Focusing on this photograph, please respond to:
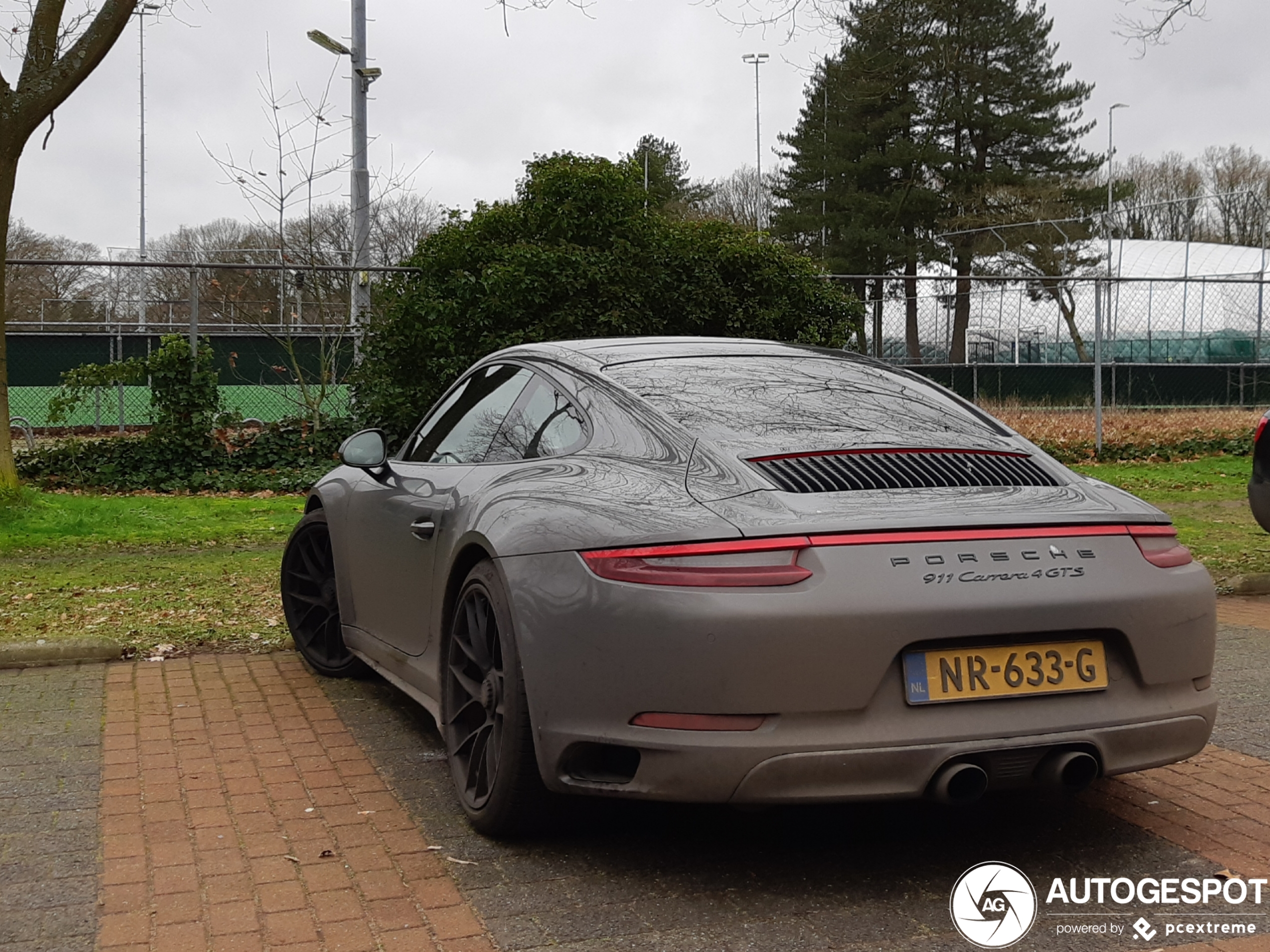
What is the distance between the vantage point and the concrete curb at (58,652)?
585cm

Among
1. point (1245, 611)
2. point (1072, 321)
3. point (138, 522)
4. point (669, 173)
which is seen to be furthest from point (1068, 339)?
point (669, 173)

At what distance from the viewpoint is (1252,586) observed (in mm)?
7727

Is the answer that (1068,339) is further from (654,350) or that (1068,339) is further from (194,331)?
(654,350)

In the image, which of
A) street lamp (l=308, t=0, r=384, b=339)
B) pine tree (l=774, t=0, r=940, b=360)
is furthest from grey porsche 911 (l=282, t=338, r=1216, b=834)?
pine tree (l=774, t=0, r=940, b=360)

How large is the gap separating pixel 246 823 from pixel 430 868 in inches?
27.8

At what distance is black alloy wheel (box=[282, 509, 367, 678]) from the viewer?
18.3 feet

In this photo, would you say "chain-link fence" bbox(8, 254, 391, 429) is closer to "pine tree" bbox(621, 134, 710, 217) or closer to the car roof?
the car roof

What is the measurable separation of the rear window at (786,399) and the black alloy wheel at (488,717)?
77cm

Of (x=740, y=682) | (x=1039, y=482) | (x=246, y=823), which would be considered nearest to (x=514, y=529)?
(x=740, y=682)

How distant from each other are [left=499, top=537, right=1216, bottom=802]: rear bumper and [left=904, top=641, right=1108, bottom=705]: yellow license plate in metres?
0.02

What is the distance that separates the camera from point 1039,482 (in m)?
3.56

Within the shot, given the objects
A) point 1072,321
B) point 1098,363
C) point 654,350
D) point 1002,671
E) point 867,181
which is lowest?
point 1002,671

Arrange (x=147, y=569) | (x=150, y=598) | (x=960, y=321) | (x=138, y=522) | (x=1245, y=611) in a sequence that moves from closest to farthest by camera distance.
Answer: (x=1245, y=611)
(x=150, y=598)
(x=147, y=569)
(x=138, y=522)
(x=960, y=321)

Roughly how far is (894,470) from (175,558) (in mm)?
7128
